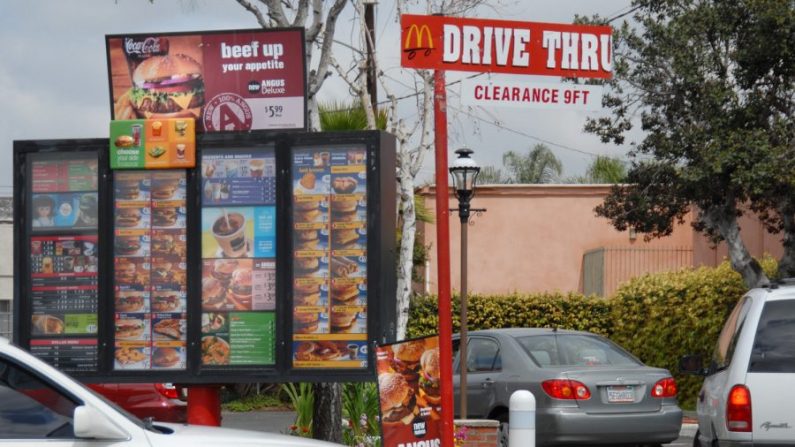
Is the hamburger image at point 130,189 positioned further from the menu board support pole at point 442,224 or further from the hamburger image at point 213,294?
the menu board support pole at point 442,224

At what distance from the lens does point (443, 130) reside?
8.59m

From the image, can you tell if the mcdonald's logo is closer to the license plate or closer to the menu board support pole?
the menu board support pole

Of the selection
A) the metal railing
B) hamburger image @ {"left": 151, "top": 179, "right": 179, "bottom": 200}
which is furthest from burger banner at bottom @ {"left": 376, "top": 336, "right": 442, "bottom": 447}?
the metal railing

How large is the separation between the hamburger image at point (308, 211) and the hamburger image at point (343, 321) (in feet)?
2.43

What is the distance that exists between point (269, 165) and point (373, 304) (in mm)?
1331

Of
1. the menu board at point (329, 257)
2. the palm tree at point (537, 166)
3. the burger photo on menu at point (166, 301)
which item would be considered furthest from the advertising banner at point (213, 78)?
the palm tree at point (537, 166)

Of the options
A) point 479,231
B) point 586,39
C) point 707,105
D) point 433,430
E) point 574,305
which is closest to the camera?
point 586,39

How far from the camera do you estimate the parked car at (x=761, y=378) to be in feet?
29.3

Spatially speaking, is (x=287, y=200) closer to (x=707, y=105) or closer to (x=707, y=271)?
(x=707, y=105)

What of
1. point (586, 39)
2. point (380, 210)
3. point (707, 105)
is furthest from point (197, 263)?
point (707, 105)

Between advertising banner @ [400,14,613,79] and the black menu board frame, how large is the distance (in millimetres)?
1378

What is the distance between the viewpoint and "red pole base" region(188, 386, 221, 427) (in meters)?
Answer: 9.99

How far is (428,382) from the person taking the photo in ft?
30.6

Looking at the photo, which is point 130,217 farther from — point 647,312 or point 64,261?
point 647,312
